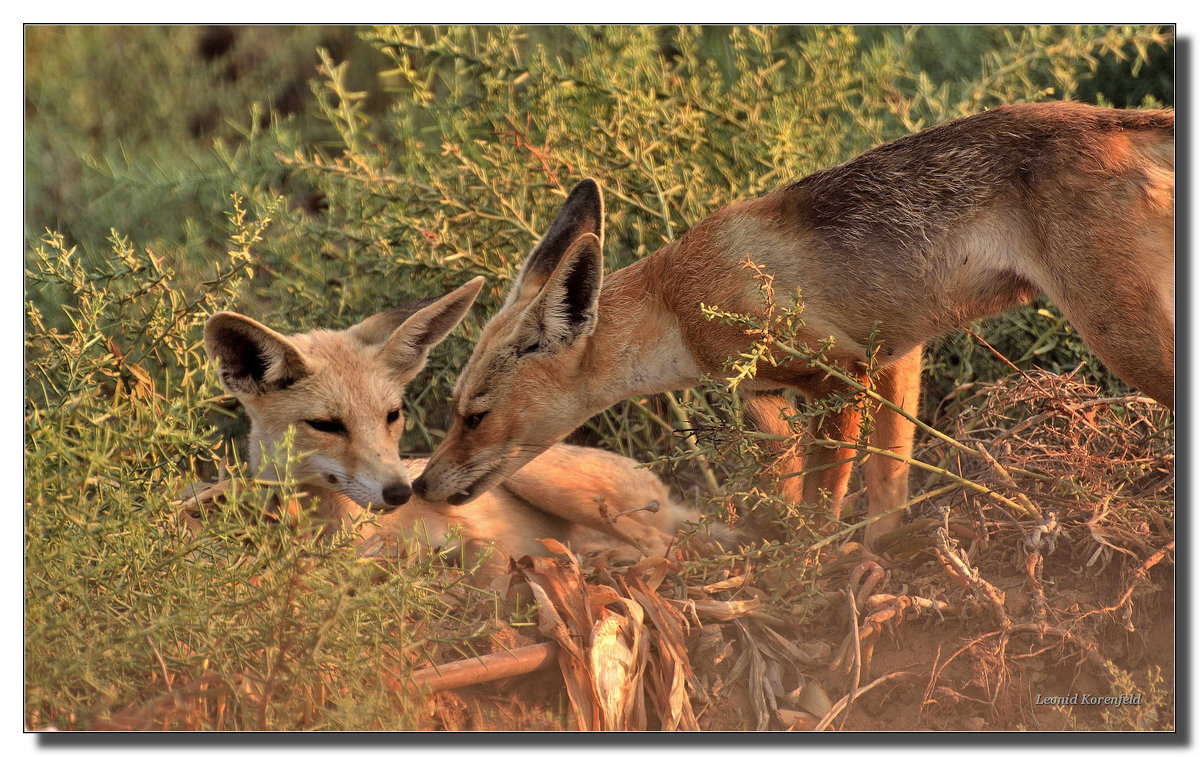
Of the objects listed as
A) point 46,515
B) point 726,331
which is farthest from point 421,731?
point 726,331

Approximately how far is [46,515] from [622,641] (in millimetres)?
2063

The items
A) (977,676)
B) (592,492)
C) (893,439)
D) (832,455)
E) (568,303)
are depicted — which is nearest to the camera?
(977,676)

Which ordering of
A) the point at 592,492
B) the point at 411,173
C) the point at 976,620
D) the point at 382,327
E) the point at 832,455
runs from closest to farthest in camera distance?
the point at 976,620 < the point at 832,455 < the point at 382,327 < the point at 592,492 < the point at 411,173

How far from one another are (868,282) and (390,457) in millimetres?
2076

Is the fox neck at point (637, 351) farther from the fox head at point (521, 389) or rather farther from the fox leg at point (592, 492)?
the fox leg at point (592, 492)

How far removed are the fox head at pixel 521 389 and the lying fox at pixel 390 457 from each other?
8.1 inches

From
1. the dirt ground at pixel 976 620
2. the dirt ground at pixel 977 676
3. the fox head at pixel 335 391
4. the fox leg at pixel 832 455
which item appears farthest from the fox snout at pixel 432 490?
the fox leg at pixel 832 455

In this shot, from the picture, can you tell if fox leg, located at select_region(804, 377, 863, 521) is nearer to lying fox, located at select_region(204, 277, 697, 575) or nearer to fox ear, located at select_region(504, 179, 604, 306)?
lying fox, located at select_region(204, 277, 697, 575)

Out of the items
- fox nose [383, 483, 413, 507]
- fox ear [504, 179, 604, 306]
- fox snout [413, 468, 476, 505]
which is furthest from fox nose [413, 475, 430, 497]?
fox ear [504, 179, 604, 306]

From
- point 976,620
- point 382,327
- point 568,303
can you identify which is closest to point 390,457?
point 382,327

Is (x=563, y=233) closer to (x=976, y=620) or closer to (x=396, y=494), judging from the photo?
(x=396, y=494)

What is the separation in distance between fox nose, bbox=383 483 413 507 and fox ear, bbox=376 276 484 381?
0.70 meters

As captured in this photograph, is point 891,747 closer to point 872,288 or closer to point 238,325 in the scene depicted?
point 872,288

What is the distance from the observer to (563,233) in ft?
16.5
